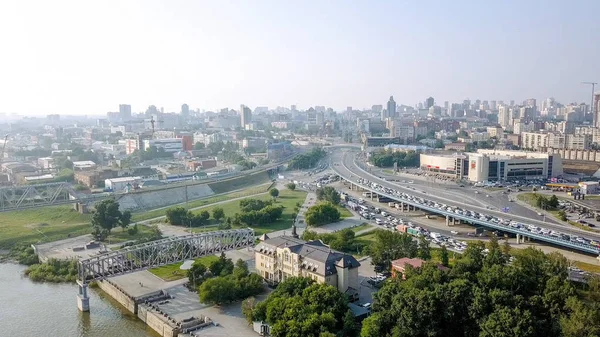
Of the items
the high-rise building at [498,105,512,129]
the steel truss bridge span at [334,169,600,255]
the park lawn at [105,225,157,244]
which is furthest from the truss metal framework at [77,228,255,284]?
the high-rise building at [498,105,512,129]

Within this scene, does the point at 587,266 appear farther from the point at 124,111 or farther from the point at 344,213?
the point at 124,111

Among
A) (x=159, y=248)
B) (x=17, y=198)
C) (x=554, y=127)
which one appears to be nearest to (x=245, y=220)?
(x=159, y=248)

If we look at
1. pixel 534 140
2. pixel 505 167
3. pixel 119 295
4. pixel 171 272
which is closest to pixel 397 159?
pixel 505 167

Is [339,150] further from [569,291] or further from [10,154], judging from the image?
[569,291]

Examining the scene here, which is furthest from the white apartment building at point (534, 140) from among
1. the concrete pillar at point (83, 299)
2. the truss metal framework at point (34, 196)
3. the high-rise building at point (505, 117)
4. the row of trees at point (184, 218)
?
the concrete pillar at point (83, 299)

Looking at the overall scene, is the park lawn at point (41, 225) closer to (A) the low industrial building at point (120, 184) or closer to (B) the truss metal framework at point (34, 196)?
(B) the truss metal framework at point (34, 196)

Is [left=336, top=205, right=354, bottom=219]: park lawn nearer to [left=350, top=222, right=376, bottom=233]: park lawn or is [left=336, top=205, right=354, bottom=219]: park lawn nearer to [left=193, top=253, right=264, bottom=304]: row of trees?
[left=350, top=222, right=376, bottom=233]: park lawn
